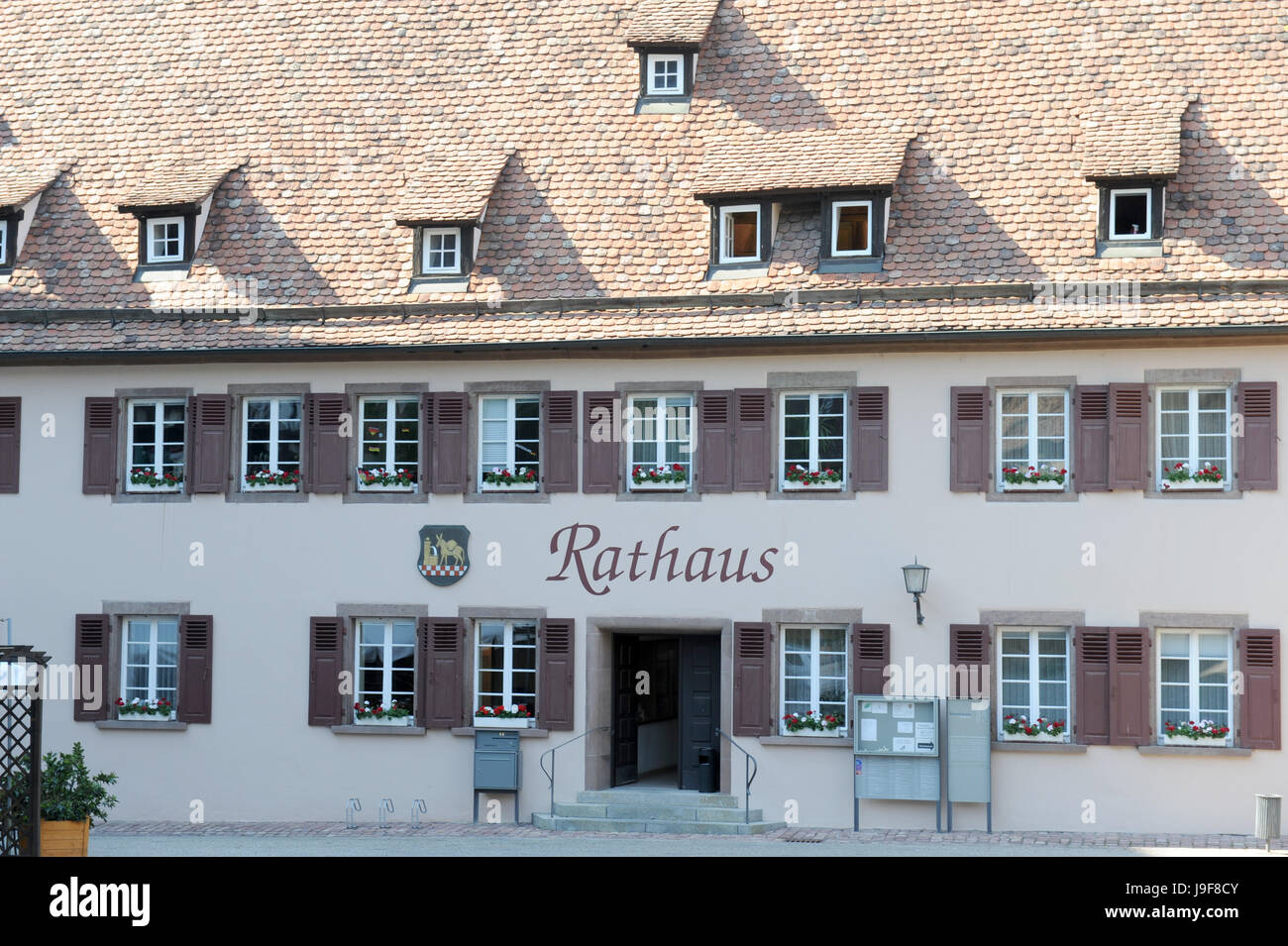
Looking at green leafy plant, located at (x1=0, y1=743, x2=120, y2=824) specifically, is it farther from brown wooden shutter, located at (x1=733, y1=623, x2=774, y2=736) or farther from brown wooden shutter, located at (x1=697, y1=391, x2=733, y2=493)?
brown wooden shutter, located at (x1=697, y1=391, x2=733, y2=493)

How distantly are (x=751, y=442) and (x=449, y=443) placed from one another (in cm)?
352

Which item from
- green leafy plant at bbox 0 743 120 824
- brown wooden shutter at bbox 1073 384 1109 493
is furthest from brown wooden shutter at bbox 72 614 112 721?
brown wooden shutter at bbox 1073 384 1109 493

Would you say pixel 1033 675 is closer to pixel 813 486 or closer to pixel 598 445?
pixel 813 486

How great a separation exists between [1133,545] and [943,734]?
2.86 metres

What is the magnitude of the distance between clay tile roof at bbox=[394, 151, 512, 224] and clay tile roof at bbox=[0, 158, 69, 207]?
4786 mm

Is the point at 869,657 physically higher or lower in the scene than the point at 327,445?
lower

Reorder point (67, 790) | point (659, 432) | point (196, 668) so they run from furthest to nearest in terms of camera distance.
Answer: point (196, 668)
point (659, 432)
point (67, 790)

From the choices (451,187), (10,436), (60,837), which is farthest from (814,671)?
(10,436)

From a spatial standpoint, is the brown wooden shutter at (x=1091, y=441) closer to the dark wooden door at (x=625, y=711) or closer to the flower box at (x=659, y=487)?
the flower box at (x=659, y=487)

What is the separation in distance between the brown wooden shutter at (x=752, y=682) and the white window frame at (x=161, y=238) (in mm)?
8611

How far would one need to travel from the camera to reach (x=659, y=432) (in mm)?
22500

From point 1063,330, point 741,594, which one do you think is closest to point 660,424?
point 741,594

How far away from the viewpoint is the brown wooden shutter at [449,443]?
2264 cm

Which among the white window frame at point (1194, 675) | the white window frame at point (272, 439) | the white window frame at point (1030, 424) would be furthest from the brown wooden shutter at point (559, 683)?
the white window frame at point (1194, 675)
